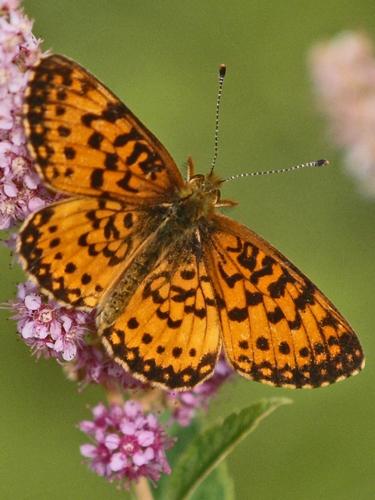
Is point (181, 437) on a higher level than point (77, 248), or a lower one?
lower

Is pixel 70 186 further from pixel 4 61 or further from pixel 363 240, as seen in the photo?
pixel 363 240

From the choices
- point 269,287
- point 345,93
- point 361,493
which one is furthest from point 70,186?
point 361,493

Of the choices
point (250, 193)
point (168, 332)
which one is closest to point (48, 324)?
point (168, 332)

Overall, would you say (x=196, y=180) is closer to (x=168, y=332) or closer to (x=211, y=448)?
(x=168, y=332)

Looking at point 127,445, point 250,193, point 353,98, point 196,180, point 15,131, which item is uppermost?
point 353,98

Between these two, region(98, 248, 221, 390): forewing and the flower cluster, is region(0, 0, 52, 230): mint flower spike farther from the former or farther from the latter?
the flower cluster

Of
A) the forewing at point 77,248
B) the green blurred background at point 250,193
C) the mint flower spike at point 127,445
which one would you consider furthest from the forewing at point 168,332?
the green blurred background at point 250,193
